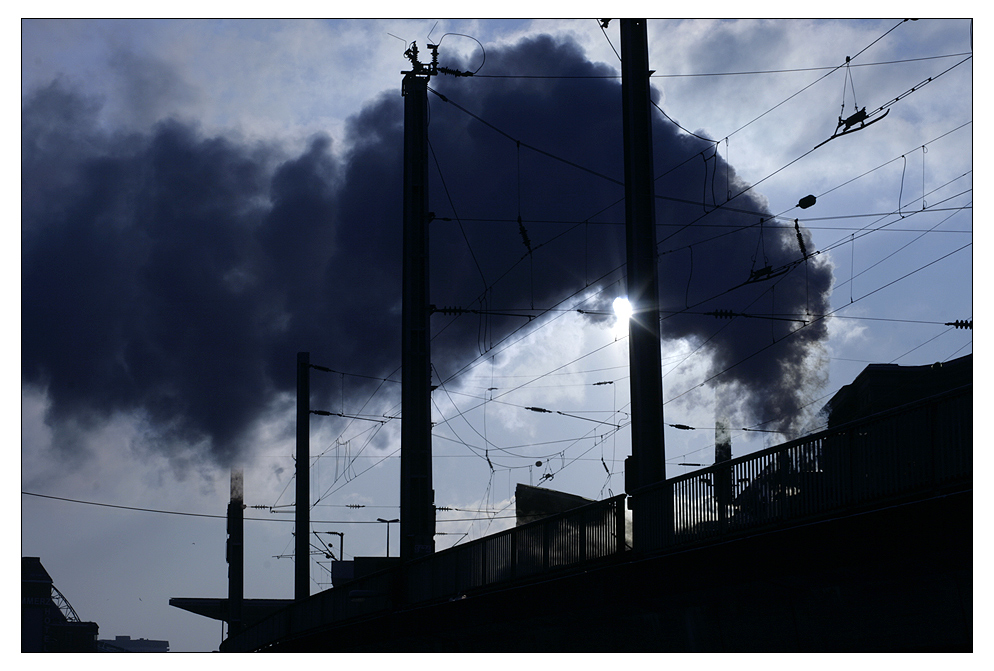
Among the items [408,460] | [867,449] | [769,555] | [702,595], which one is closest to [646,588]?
[702,595]

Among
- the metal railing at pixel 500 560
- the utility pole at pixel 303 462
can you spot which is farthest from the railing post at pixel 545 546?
the utility pole at pixel 303 462

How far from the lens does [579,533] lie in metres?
22.7

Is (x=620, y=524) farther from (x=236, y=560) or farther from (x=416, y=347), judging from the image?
(x=236, y=560)

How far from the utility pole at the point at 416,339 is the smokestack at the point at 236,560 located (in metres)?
28.9

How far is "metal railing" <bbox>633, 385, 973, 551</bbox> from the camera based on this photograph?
14227 mm

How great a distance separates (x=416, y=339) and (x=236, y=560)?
2962 cm

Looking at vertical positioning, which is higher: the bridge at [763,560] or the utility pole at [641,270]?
the utility pole at [641,270]

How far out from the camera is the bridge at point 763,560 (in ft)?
48.7

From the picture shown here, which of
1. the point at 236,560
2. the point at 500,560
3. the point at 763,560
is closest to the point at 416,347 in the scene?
the point at 500,560

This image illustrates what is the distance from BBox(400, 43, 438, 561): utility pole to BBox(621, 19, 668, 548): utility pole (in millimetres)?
8400

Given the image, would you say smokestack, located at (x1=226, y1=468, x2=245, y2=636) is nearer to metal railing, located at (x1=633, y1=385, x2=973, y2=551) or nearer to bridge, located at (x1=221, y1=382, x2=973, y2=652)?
bridge, located at (x1=221, y1=382, x2=973, y2=652)

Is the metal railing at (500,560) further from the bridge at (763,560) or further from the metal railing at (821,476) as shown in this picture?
the metal railing at (821,476)

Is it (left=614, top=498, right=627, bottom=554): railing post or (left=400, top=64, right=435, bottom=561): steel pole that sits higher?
(left=400, top=64, right=435, bottom=561): steel pole

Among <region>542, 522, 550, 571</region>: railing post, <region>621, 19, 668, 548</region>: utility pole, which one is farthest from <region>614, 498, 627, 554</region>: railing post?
<region>542, 522, 550, 571</region>: railing post
